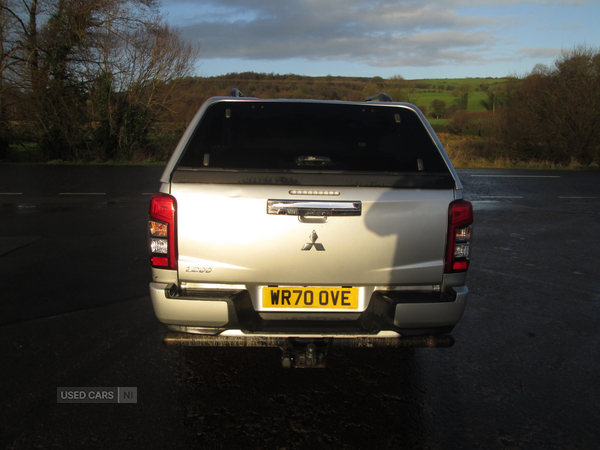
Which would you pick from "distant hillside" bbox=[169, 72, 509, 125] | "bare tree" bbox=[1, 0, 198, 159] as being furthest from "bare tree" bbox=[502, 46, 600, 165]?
"bare tree" bbox=[1, 0, 198, 159]

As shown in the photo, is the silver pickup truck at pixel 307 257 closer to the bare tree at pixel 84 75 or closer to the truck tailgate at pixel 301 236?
the truck tailgate at pixel 301 236

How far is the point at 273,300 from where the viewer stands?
275cm

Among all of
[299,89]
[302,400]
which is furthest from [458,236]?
[299,89]

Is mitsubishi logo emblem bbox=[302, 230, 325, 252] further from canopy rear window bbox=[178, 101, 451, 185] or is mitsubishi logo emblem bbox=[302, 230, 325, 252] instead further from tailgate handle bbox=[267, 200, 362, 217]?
canopy rear window bbox=[178, 101, 451, 185]

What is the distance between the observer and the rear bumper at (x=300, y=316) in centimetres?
265

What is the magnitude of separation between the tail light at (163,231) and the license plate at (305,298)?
576 millimetres

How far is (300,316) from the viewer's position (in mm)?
2752

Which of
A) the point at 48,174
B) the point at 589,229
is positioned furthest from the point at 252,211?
the point at 48,174

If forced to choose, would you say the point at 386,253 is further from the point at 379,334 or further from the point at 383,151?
the point at 383,151

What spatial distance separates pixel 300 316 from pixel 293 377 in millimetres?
738

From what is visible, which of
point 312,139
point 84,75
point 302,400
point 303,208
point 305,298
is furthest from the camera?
point 84,75

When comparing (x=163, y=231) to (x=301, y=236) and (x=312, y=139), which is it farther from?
(x=312, y=139)

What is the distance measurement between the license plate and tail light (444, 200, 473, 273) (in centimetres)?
64

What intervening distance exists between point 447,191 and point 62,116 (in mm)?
22101
